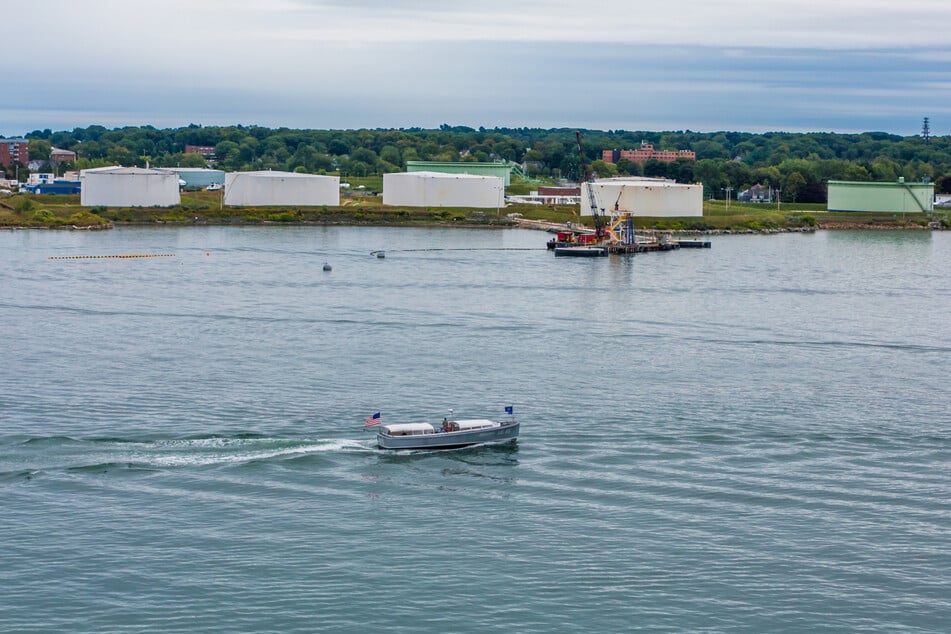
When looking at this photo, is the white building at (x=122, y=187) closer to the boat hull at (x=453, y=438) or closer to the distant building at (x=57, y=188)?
the distant building at (x=57, y=188)

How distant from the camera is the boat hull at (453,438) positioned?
14.7m

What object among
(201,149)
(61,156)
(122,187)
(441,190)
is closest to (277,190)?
(122,187)

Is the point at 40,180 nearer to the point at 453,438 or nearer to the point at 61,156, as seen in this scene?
the point at 61,156

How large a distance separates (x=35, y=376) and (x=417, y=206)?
4453 centimetres

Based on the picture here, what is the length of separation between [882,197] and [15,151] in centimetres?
6253

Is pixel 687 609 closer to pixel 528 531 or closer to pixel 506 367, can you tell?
pixel 528 531

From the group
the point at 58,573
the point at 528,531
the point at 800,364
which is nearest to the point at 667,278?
the point at 800,364

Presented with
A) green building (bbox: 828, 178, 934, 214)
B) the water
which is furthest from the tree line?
the water

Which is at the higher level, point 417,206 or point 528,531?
point 417,206

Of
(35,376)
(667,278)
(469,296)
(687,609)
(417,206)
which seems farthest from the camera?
(417,206)

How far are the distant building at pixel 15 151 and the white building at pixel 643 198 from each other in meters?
48.3

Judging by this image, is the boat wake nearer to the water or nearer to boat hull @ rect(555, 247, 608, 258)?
the water

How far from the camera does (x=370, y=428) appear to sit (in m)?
15.6

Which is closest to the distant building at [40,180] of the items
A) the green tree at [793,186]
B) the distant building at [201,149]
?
the distant building at [201,149]
